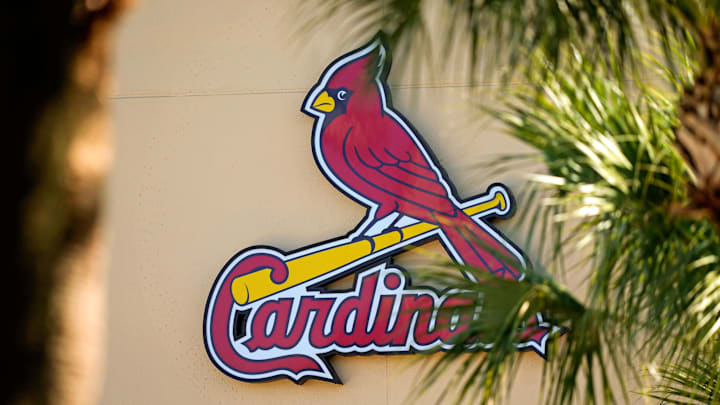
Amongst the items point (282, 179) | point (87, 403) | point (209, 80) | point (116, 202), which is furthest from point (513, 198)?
point (87, 403)

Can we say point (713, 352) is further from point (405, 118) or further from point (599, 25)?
point (405, 118)

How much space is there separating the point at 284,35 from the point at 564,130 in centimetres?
399

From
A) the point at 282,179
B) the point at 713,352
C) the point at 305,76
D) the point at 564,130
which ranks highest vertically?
the point at 305,76

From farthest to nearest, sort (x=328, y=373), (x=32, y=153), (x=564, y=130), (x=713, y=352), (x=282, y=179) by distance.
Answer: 1. (x=282, y=179)
2. (x=328, y=373)
3. (x=713, y=352)
4. (x=564, y=130)
5. (x=32, y=153)

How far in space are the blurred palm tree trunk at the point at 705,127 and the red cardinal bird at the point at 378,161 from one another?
3.62 meters

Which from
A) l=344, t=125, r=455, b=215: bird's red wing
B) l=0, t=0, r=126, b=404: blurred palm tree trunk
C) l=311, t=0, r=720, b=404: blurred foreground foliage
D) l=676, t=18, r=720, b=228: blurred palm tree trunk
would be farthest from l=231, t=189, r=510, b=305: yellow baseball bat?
l=0, t=0, r=126, b=404: blurred palm tree trunk

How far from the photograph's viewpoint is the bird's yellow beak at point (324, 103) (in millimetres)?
7168

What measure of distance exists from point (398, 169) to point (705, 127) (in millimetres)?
4008

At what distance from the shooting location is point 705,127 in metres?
3.10

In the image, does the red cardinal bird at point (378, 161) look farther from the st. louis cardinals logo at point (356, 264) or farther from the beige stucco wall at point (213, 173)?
the beige stucco wall at point (213, 173)

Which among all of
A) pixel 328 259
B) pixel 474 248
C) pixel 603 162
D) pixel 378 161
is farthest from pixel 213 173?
pixel 603 162

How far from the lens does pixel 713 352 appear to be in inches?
165

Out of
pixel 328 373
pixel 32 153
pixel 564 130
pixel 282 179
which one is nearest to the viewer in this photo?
pixel 32 153

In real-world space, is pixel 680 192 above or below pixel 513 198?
below
